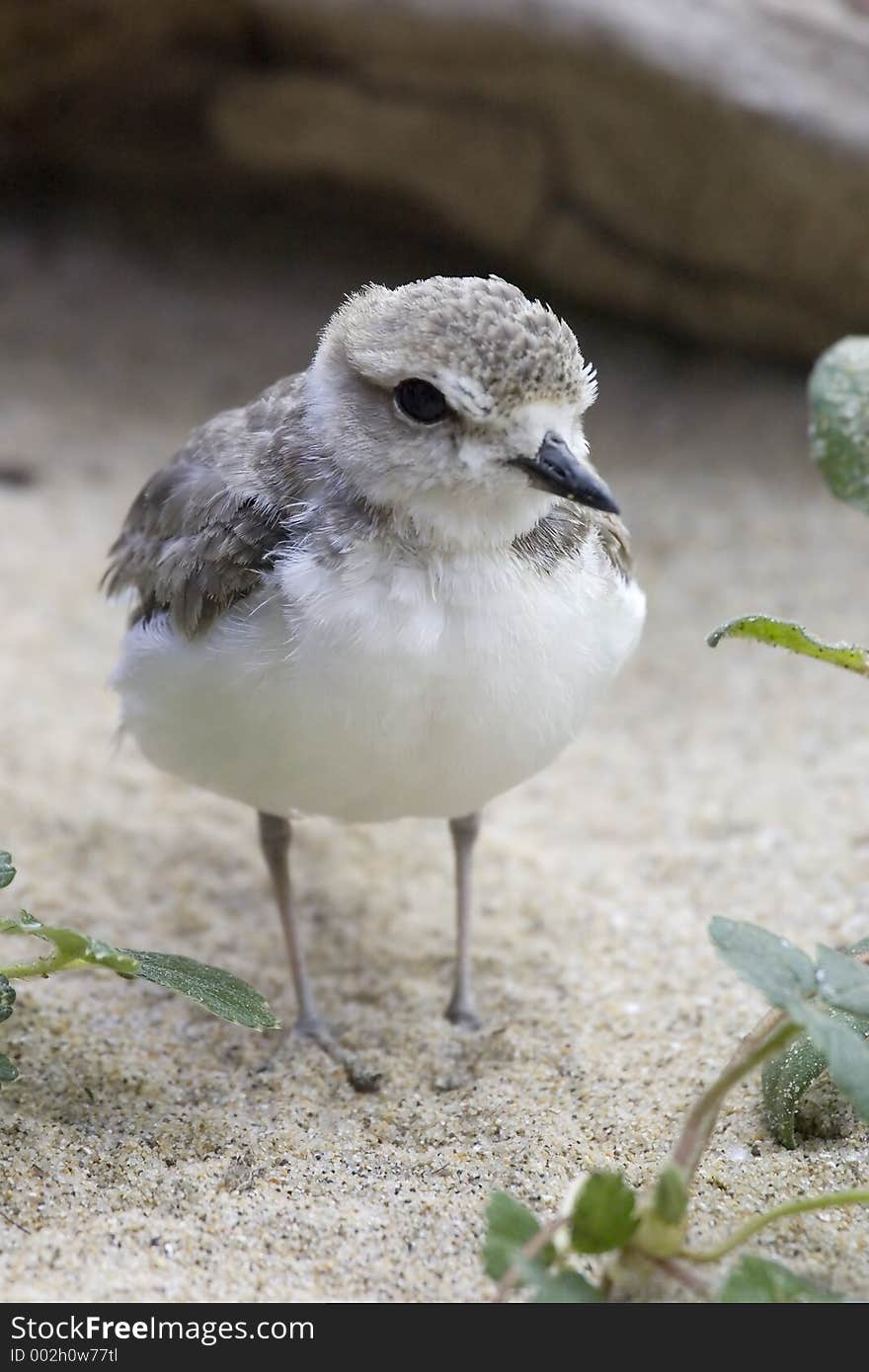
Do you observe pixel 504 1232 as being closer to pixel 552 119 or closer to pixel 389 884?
pixel 389 884

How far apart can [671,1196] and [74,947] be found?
0.94 meters

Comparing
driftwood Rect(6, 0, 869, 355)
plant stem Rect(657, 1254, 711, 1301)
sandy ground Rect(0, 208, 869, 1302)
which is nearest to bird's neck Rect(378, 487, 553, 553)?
sandy ground Rect(0, 208, 869, 1302)

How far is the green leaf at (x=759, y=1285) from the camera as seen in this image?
1743mm

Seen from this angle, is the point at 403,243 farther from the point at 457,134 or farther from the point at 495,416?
the point at 495,416

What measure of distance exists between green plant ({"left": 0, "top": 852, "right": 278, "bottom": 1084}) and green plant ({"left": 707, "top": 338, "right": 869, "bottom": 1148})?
83 cm

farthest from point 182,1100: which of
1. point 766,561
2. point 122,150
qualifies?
point 122,150

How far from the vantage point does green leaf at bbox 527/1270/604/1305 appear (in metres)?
1.76

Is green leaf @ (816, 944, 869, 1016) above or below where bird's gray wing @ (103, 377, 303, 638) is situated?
below

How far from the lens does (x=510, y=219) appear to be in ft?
17.6

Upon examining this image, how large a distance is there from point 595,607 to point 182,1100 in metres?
1.17

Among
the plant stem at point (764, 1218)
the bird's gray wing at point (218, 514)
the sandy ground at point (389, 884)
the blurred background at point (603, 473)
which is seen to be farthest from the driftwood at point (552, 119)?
the plant stem at point (764, 1218)

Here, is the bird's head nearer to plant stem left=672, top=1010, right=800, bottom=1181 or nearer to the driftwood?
plant stem left=672, top=1010, right=800, bottom=1181

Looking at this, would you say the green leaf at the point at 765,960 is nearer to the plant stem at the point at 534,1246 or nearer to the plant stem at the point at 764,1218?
the plant stem at the point at 764,1218

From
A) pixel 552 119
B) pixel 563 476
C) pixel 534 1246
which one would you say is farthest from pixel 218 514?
pixel 552 119
